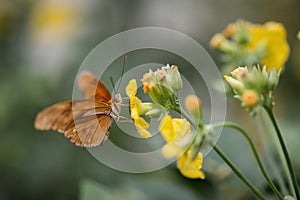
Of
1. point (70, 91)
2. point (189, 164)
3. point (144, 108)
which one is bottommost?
point (70, 91)

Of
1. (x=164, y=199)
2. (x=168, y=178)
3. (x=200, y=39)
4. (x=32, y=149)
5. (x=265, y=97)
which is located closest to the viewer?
(x=265, y=97)

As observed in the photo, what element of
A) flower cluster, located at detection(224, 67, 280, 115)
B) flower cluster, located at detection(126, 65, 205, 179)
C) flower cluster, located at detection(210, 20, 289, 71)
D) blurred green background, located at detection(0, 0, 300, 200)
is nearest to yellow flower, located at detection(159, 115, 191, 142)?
flower cluster, located at detection(126, 65, 205, 179)

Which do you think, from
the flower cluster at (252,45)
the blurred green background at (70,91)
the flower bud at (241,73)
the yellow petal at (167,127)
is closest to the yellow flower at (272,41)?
the flower cluster at (252,45)

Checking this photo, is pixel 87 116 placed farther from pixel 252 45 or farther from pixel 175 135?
pixel 252 45

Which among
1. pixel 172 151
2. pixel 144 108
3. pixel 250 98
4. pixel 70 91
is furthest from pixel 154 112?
pixel 70 91

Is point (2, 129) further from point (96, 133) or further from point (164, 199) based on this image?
point (96, 133)

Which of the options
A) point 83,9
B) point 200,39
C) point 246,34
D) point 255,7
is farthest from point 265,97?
point 83,9

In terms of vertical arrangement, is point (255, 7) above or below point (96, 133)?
below
